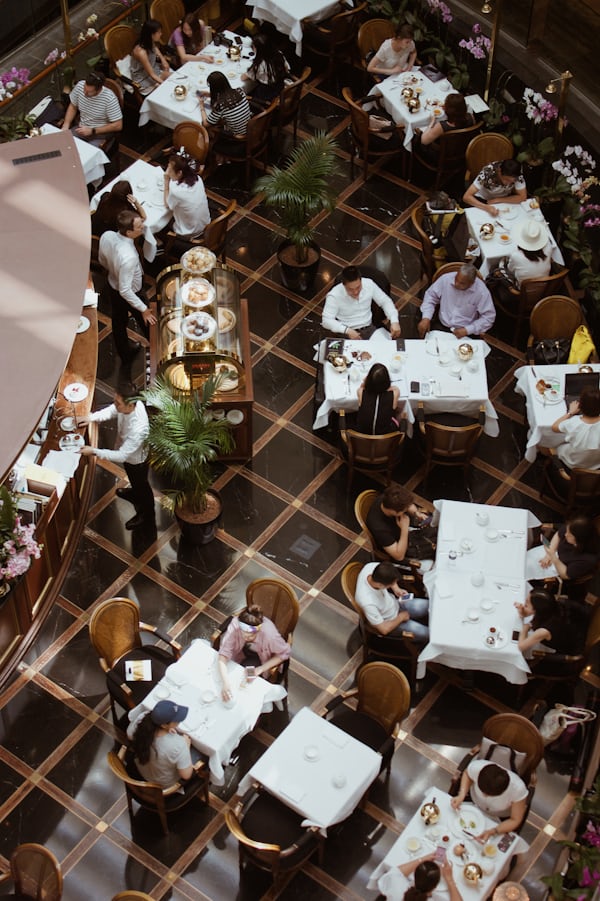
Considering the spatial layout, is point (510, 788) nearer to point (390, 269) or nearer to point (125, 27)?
point (390, 269)

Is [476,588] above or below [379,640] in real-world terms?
above

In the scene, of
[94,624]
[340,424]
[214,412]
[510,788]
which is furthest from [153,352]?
[510,788]

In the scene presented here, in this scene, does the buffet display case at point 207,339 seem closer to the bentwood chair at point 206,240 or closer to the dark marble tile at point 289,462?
the dark marble tile at point 289,462

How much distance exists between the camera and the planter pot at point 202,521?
9219 millimetres

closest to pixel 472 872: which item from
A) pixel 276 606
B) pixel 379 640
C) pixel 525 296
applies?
pixel 379 640

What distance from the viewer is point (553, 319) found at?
1010 centimetres

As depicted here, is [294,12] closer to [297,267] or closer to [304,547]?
[297,267]

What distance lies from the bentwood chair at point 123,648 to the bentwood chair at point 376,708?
1234mm

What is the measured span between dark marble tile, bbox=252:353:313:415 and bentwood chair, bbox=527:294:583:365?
2016 mm

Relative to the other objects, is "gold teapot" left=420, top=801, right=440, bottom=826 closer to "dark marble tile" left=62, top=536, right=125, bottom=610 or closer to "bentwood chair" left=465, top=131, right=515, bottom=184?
"dark marble tile" left=62, top=536, right=125, bottom=610

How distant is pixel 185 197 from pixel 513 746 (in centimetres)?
557

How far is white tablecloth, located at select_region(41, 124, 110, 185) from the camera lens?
37.0 feet

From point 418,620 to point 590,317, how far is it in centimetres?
368

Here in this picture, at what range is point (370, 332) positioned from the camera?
1023 cm
